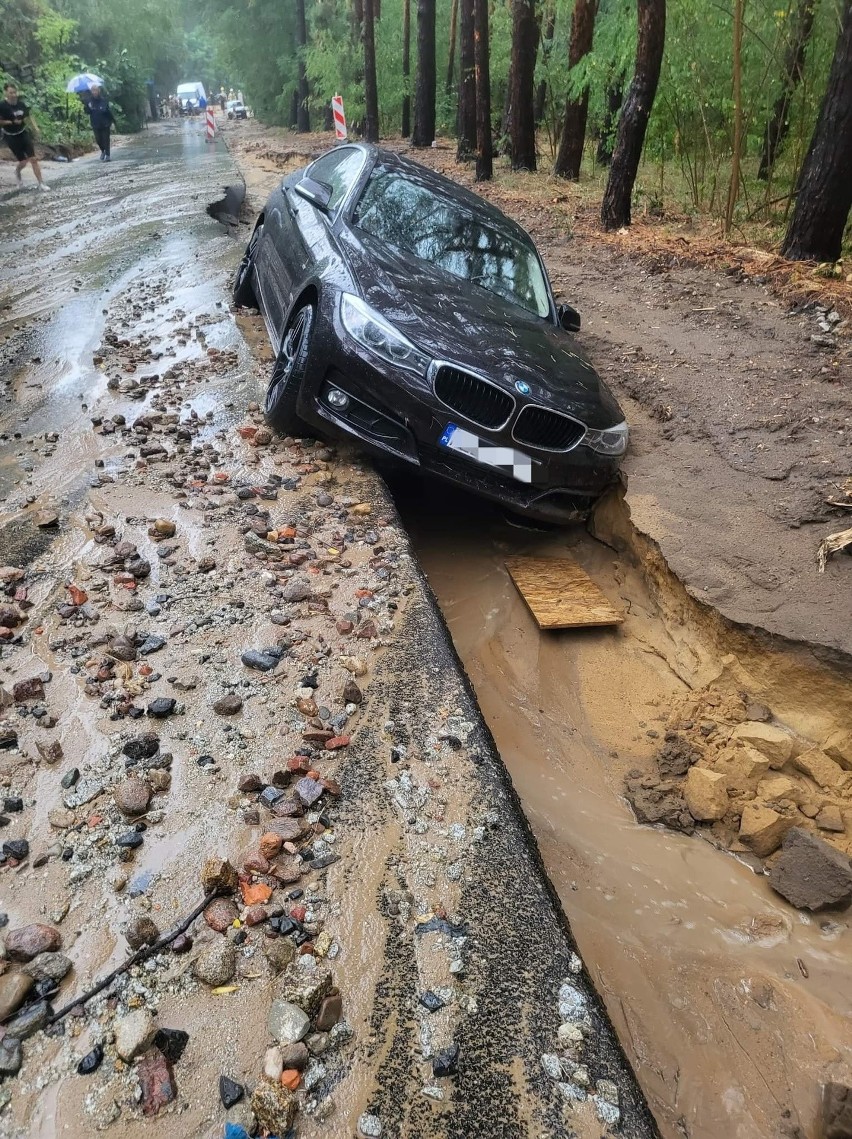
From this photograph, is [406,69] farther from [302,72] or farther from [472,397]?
[472,397]

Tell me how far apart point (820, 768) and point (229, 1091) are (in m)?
2.52

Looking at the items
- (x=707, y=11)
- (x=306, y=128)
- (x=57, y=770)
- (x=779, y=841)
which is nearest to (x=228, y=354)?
(x=57, y=770)

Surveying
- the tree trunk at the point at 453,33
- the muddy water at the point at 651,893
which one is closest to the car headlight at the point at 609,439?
the muddy water at the point at 651,893

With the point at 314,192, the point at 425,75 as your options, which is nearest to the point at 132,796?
the point at 314,192

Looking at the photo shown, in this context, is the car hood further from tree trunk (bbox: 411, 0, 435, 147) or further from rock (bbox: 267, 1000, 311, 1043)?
tree trunk (bbox: 411, 0, 435, 147)

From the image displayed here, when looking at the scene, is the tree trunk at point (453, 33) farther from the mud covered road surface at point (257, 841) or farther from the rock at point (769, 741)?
the rock at point (769, 741)

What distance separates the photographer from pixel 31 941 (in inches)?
72.7

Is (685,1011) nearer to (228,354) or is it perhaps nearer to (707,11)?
(228,354)

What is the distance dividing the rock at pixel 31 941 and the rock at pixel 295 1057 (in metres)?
0.65

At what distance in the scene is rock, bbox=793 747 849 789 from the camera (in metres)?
3.00

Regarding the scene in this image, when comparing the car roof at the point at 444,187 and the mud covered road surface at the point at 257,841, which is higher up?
the car roof at the point at 444,187

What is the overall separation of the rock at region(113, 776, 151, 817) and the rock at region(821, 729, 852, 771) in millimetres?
2657

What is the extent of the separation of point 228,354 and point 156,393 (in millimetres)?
906

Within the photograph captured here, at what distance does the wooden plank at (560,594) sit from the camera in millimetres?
3883
